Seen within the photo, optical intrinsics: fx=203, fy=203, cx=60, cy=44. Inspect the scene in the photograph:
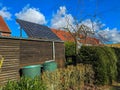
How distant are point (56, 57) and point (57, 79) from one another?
4497 millimetres

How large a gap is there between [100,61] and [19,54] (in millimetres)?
4524

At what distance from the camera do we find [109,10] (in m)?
Result: 16.6

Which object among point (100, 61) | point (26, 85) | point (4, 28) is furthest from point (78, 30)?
point (4, 28)

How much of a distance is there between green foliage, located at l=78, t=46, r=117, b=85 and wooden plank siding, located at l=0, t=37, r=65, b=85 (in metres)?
2.07

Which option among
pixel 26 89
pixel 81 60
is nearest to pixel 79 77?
pixel 81 60

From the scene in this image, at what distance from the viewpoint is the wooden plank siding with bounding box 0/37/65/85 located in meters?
8.50

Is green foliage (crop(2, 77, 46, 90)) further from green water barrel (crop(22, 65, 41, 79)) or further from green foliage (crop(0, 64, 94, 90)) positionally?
green water barrel (crop(22, 65, 41, 79))

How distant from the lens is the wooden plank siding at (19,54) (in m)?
8.50

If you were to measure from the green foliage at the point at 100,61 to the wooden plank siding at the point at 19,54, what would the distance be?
6.79 ft

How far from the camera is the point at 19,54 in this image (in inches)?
371

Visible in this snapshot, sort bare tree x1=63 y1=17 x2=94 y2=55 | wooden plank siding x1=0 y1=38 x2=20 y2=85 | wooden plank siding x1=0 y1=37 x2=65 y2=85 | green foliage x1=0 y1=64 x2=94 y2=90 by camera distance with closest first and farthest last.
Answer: green foliage x1=0 y1=64 x2=94 y2=90 → wooden plank siding x1=0 y1=38 x2=20 y2=85 → wooden plank siding x1=0 y1=37 x2=65 y2=85 → bare tree x1=63 y1=17 x2=94 y2=55

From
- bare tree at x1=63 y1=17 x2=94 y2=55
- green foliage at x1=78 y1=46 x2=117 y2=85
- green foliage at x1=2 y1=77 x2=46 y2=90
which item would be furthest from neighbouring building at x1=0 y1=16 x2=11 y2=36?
green foliage at x1=2 y1=77 x2=46 y2=90

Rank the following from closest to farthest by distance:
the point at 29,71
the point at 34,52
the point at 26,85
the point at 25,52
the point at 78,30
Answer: the point at 26,85 → the point at 29,71 → the point at 25,52 → the point at 34,52 → the point at 78,30

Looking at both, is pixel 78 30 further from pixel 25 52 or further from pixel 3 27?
pixel 3 27
